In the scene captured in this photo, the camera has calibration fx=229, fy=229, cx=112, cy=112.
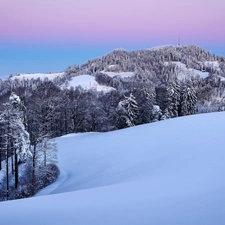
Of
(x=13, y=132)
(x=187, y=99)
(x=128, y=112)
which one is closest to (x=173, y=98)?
(x=187, y=99)

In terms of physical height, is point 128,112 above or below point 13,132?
above

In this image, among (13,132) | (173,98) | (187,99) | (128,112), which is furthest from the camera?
(187,99)

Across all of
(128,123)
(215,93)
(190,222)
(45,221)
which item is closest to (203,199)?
(190,222)

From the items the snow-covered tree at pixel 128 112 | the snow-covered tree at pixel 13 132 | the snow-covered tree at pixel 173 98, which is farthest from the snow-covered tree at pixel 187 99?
the snow-covered tree at pixel 13 132

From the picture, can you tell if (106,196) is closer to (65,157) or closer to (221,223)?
(221,223)

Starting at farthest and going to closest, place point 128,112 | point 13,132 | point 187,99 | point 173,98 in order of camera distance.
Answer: point 187,99, point 173,98, point 128,112, point 13,132

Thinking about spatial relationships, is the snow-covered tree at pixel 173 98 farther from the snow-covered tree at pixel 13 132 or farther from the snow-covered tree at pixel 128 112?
the snow-covered tree at pixel 13 132

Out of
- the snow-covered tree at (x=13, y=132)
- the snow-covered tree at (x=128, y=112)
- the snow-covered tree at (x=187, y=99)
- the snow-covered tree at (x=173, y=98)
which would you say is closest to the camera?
the snow-covered tree at (x=13, y=132)

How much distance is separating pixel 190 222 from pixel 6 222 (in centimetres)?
496

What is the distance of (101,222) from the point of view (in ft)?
19.2

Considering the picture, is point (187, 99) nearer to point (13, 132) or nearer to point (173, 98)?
point (173, 98)

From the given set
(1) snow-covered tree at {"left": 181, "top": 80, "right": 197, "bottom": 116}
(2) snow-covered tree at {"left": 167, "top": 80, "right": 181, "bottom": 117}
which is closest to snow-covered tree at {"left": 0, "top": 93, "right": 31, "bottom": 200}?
(2) snow-covered tree at {"left": 167, "top": 80, "right": 181, "bottom": 117}

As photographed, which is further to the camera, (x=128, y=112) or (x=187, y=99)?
(x=187, y=99)

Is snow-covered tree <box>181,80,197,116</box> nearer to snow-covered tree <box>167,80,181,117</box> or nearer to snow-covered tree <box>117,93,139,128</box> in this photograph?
snow-covered tree <box>167,80,181,117</box>
